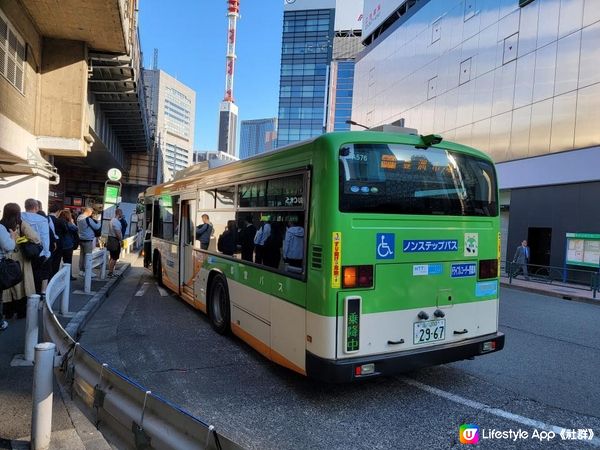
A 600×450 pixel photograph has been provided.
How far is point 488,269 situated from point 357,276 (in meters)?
1.92

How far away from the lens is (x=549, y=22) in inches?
777

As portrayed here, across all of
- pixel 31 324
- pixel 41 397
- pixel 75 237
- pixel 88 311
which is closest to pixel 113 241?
pixel 75 237

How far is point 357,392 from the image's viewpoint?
4.68 metres

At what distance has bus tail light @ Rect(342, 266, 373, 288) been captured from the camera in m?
4.08

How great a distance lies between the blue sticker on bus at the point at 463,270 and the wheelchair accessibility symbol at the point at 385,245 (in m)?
0.89

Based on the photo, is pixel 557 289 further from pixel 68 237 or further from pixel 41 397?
pixel 41 397

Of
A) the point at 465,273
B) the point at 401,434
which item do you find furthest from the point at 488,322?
the point at 401,434

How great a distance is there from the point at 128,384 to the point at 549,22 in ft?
76.4

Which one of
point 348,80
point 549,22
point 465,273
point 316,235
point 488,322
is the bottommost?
point 488,322

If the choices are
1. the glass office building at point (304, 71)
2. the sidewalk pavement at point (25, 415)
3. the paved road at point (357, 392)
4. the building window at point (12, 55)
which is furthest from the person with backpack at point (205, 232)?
the glass office building at point (304, 71)

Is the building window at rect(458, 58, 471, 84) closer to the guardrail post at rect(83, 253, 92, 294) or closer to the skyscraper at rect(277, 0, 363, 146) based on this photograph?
the guardrail post at rect(83, 253, 92, 294)

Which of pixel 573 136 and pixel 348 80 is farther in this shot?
pixel 348 80

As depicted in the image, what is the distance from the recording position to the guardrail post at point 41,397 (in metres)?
3.12

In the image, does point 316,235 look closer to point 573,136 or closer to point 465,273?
point 465,273
